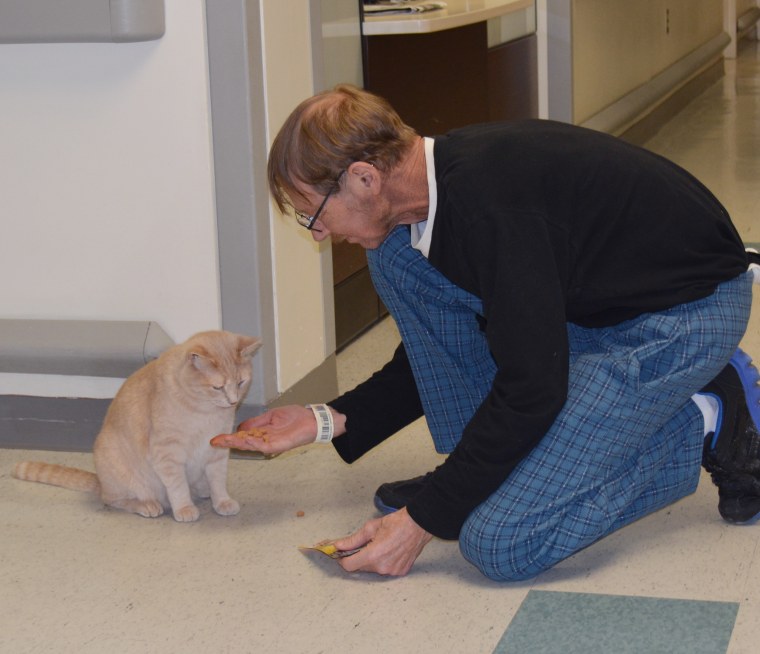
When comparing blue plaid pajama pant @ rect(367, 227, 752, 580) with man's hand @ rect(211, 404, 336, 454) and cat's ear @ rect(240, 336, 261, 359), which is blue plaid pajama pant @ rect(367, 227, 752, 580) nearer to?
man's hand @ rect(211, 404, 336, 454)

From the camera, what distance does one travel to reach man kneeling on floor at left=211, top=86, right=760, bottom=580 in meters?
1.63

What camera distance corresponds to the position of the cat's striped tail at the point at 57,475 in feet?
7.30

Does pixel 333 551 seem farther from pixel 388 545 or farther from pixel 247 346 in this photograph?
pixel 247 346

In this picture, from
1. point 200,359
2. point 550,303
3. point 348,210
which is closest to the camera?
point 550,303

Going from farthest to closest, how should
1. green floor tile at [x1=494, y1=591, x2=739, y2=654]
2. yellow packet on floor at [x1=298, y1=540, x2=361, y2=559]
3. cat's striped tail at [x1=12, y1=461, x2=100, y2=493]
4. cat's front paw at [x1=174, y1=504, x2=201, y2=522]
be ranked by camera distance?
cat's striped tail at [x1=12, y1=461, x2=100, y2=493] → cat's front paw at [x1=174, y1=504, x2=201, y2=522] → yellow packet on floor at [x1=298, y1=540, x2=361, y2=559] → green floor tile at [x1=494, y1=591, x2=739, y2=654]

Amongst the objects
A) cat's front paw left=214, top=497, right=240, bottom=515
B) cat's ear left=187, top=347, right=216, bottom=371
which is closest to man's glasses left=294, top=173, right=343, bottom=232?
cat's ear left=187, top=347, right=216, bottom=371

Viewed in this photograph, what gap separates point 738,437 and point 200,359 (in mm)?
893

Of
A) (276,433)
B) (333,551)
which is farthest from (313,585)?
(276,433)

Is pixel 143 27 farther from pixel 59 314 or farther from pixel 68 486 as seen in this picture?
pixel 68 486

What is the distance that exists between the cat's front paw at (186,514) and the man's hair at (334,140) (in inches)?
27.0

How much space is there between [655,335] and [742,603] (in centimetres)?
41

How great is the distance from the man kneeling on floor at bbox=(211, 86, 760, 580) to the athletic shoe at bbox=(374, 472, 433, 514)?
252 millimetres

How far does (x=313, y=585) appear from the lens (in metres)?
1.83

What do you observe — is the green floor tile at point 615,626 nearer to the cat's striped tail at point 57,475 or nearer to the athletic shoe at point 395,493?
the athletic shoe at point 395,493
